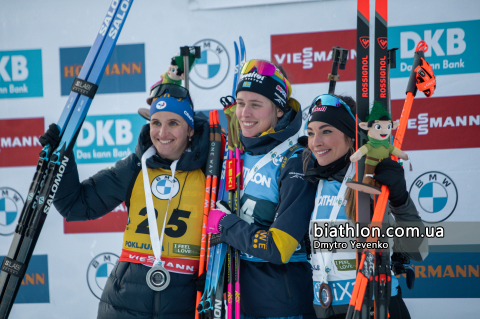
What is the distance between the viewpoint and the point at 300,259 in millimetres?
1733

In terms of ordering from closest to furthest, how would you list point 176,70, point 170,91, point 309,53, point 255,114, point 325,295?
point 325,295 → point 255,114 → point 170,91 → point 176,70 → point 309,53

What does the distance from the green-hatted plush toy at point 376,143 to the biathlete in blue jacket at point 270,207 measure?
45cm

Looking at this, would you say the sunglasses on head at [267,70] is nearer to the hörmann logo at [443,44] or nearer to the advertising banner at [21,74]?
the hörmann logo at [443,44]

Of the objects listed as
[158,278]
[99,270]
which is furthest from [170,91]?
[99,270]

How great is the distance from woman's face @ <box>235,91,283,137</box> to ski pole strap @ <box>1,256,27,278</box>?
4.10 feet

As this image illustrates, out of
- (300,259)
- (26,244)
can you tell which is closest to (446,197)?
(300,259)

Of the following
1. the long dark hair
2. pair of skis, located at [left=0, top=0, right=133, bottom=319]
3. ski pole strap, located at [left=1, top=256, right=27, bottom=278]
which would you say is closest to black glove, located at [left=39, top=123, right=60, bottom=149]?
pair of skis, located at [left=0, top=0, right=133, bottom=319]

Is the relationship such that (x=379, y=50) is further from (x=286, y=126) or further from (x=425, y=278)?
(x=425, y=278)

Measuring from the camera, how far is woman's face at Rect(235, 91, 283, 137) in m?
1.78

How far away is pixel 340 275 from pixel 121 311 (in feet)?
3.50

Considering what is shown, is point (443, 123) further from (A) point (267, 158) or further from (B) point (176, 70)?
(B) point (176, 70)

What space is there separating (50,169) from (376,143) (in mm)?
1544

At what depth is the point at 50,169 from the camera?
1.88m

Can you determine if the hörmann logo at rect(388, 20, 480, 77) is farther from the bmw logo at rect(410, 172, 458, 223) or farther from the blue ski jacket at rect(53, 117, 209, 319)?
the blue ski jacket at rect(53, 117, 209, 319)
